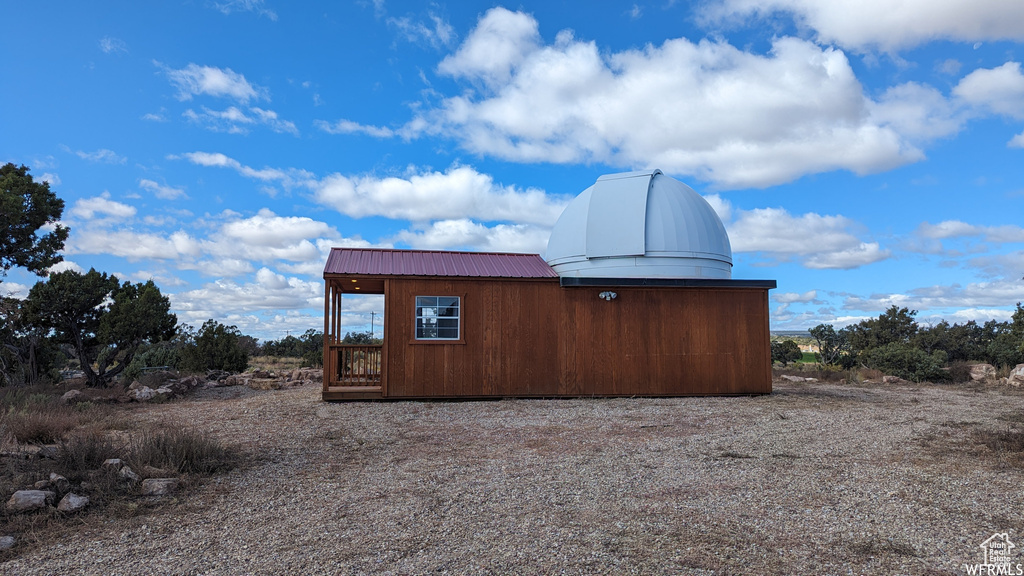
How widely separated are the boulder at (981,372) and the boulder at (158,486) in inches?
768

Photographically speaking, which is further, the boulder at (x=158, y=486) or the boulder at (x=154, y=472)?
the boulder at (x=154, y=472)

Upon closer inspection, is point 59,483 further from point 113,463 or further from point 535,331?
point 535,331

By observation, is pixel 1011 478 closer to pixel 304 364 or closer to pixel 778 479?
pixel 778 479

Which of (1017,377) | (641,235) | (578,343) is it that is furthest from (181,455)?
(1017,377)

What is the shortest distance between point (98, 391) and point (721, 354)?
12.2 metres

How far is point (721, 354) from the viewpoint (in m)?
12.1

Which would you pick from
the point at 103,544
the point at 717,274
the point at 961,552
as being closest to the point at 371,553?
the point at 103,544

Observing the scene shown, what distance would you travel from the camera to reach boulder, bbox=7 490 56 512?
405 cm

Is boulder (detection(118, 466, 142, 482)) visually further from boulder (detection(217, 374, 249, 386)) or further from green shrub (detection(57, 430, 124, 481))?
boulder (detection(217, 374, 249, 386))

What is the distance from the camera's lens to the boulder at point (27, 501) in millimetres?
4051

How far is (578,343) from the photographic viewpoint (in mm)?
11633

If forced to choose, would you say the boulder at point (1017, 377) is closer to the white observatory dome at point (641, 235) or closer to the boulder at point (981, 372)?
the boulder at point (981, 372)
